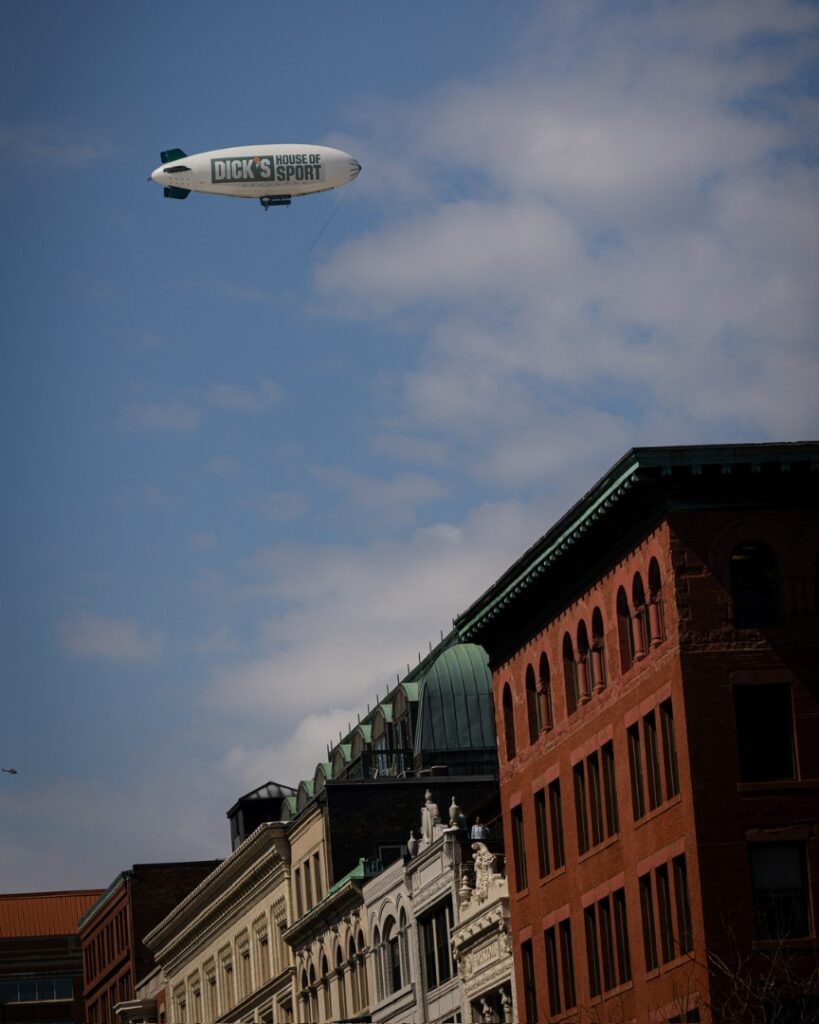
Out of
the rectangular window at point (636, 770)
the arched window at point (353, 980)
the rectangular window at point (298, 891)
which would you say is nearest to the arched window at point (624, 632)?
the rectangular window at point (636, 770)

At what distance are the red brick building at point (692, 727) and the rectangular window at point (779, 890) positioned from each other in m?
0.05

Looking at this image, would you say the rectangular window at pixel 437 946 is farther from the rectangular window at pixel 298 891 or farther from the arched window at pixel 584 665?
the rectangular window at pixel 298 891

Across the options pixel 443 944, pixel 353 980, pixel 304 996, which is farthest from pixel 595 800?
pixel 304 996

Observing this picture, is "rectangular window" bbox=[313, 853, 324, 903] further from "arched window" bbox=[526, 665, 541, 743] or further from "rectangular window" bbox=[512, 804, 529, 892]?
"arched window" bbox=[526, 665, 541, 743]

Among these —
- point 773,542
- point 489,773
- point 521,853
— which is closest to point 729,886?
point 773,542

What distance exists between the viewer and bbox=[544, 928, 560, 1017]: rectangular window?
2482 inches

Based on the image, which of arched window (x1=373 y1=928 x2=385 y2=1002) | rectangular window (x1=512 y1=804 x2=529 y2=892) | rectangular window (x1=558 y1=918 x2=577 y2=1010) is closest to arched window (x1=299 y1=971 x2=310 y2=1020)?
arched window (x1=373 y1=928 x2=385 y2=1002)

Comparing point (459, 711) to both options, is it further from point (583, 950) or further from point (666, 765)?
point (666, 765)

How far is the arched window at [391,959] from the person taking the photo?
78250 millimetres

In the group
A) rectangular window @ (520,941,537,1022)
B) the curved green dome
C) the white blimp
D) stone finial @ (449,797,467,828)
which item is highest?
the white blimp

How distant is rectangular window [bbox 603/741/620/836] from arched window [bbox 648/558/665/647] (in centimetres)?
494

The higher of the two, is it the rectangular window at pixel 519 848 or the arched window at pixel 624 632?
the arched window at pixel 624 632

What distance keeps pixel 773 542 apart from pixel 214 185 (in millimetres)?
71701

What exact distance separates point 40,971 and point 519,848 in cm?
10689
